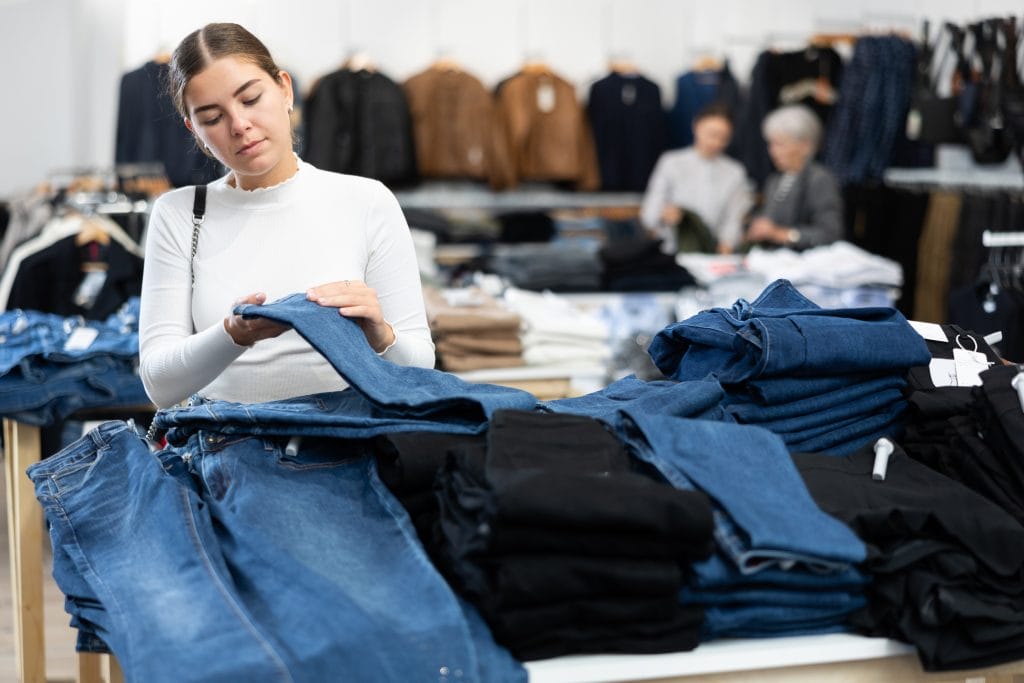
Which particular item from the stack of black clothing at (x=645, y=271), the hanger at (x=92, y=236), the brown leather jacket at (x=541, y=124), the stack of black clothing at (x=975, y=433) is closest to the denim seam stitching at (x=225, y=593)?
the stack of black clothing at (x=975, y=433)

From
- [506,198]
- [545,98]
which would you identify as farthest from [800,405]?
[506,198]

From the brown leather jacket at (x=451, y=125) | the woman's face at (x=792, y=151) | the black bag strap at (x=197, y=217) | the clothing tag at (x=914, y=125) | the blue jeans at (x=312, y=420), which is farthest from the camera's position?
the brown leather jacket at (x=451, y=125)

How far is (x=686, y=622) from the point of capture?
1436mm

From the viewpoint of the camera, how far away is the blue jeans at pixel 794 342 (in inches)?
70.1

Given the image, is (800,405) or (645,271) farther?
(645,271)

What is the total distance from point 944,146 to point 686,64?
202 cm

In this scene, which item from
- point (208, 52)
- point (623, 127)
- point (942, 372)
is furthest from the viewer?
point (623, 127)

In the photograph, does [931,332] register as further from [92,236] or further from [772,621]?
[92,236]

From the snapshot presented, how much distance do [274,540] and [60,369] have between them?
6.60 feet

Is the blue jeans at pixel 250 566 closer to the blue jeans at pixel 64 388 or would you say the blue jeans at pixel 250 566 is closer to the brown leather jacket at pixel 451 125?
the blue jeans at pixel 64 388

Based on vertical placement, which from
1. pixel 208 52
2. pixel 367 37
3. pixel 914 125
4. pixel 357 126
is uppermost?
pixel 208 52

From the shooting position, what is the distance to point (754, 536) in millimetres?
1391

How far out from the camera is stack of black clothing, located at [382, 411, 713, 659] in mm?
1359

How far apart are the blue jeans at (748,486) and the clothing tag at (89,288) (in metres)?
3.29
